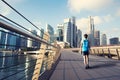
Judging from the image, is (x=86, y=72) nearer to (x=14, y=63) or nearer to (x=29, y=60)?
(x=29, y=60)

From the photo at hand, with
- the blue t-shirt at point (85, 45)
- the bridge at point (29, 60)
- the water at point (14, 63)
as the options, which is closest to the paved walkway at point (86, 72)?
the bridge at point (29, 60)

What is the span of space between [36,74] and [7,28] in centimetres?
333

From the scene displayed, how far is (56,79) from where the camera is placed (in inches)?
276

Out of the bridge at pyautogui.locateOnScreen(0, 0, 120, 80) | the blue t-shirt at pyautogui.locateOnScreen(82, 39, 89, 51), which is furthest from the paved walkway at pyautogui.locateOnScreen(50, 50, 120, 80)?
the blue t-shirt at pyautogui.locateOnScreen(82, 39, 89, 51)

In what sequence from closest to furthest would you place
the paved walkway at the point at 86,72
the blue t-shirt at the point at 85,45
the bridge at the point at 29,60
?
the bridge at the point at 29,60, the paved walkway at the point at 86,72, the blue t-shirt at the point at 85,45

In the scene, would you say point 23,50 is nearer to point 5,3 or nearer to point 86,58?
point 5,3

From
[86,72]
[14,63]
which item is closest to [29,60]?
[14,63]

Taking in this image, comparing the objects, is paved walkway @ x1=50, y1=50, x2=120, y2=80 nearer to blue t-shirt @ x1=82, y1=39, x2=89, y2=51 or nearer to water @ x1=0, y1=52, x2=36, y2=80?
blue t-shirt @ x1=82, y1=39, x2=89, y2=51

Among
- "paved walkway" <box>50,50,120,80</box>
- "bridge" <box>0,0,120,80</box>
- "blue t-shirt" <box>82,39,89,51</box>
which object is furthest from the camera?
"blue t-shirt" <box>82,39,89,51</box>

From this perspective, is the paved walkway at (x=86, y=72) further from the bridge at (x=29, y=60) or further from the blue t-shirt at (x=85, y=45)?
the blue t-shirt at (x=85, y=45)

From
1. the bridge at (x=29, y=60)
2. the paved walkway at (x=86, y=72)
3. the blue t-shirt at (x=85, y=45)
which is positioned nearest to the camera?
the bridge at (x=29, y=60)

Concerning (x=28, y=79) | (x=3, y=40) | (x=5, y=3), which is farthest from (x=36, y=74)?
(x=5, y=3)

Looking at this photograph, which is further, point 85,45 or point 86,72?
point 85,45

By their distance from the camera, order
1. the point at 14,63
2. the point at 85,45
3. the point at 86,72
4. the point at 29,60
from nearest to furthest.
→ the point at 14,63, the point at 29,60, the point at 86,72, the point at 85,45
